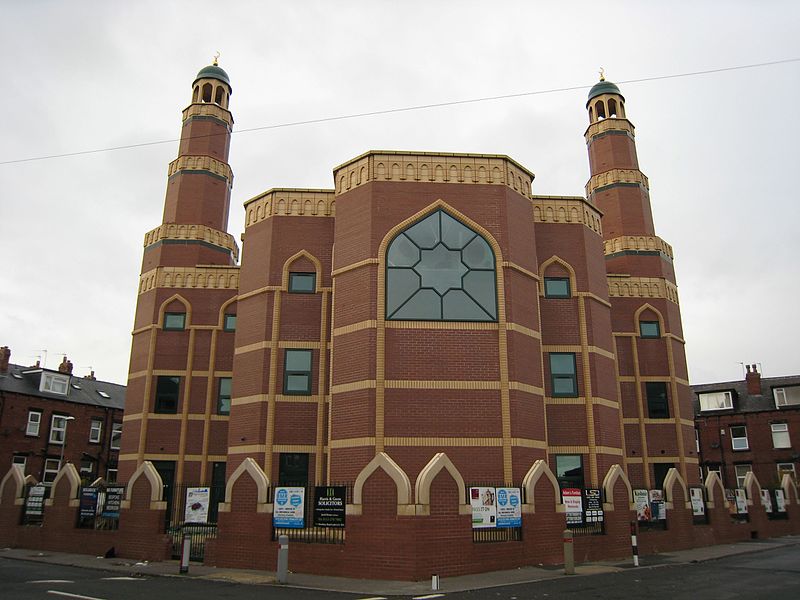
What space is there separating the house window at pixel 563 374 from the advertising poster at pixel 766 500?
15.0 metres

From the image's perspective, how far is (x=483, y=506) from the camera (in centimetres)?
1770

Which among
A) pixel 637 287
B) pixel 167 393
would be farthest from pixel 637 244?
pixel 167 393

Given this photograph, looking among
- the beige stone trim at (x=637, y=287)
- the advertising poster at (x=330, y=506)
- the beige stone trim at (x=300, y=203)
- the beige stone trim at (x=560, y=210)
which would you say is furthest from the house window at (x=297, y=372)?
the beige stone trim at (x=637, y=287)

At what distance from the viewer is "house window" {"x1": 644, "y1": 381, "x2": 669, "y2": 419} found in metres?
31.0

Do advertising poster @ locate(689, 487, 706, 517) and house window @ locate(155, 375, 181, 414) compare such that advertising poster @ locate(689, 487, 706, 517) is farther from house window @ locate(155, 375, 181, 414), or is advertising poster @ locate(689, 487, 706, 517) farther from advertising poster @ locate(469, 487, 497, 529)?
Result: house window @ locate(155, 375, 181, 414)

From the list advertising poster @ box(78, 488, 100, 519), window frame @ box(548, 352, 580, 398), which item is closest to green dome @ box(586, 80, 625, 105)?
window frame @ box(548, 352, 580, 398)

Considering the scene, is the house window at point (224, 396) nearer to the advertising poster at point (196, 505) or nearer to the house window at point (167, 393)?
the house window at point (167, 393)

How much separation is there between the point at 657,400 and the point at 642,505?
31.0 ft

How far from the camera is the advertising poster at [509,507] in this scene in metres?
18.0

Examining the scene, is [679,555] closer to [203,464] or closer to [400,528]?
[400,528]

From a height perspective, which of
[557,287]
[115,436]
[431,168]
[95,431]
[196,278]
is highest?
[431,168]

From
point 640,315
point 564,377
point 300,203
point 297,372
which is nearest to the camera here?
point 297,372

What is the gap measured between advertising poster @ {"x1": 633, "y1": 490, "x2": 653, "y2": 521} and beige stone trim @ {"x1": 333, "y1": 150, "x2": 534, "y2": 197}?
1216 centimetres

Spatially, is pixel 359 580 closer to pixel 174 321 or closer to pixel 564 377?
pixel 564 377
